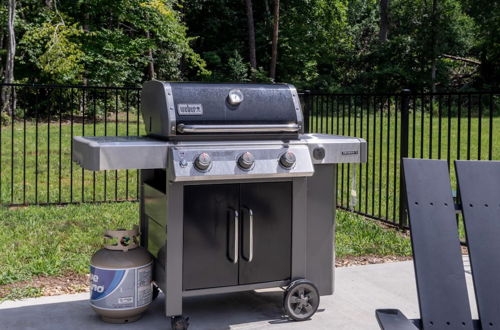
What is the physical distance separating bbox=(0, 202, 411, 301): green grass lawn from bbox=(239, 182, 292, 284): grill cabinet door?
1681 millimetres

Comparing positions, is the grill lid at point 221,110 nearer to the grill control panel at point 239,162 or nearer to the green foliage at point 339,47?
the grill control panel at point 239,162

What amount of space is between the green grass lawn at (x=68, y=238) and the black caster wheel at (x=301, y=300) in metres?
1.64

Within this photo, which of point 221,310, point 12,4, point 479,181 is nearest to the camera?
point 479,181

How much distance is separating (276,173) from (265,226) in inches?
14.4

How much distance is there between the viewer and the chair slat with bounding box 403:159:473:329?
2.38 m

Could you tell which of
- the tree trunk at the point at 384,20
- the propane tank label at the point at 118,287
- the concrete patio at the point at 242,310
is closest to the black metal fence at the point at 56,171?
the concrete patio at the point at 242,310

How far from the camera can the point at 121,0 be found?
2130cm

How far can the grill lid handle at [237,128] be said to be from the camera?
3.53 metres

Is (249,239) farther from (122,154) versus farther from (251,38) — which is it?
(251,38)

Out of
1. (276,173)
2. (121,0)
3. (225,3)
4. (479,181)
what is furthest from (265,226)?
(225,3)

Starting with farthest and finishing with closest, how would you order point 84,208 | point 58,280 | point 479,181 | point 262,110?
1. point 84,208
2. point 58,280
3. point 262,110
4. point 479,181

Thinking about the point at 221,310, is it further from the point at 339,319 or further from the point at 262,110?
the point at 262,110

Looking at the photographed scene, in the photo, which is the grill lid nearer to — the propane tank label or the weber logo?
the weber logo

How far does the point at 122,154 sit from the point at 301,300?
1495 millimetres
